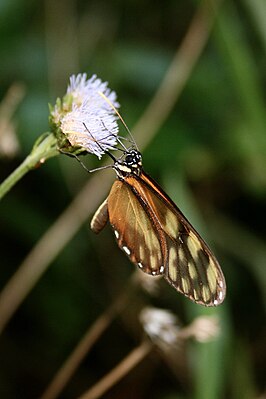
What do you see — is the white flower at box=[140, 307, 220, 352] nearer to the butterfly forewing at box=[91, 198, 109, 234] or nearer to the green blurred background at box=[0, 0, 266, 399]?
the butterfly forewing at box=[91, 198, 109, 234]

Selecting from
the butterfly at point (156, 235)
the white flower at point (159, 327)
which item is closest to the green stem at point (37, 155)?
the butterfly at point (156, 235)

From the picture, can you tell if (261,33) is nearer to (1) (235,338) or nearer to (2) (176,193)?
(2) (176,193)

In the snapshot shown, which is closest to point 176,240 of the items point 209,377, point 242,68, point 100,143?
point 100,143

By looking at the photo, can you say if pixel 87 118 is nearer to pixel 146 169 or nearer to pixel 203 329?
pixel 203 329

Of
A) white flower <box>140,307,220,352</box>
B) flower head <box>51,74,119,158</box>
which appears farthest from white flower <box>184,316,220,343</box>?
flower head <box>51,74,119,158</box>

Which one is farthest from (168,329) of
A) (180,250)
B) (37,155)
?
(37,155)

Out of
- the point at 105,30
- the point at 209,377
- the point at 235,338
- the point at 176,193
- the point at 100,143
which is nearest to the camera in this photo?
the point at 100,143

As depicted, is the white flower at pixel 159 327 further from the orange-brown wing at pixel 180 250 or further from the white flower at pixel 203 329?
the orange-brown wing at pixel 180 250
